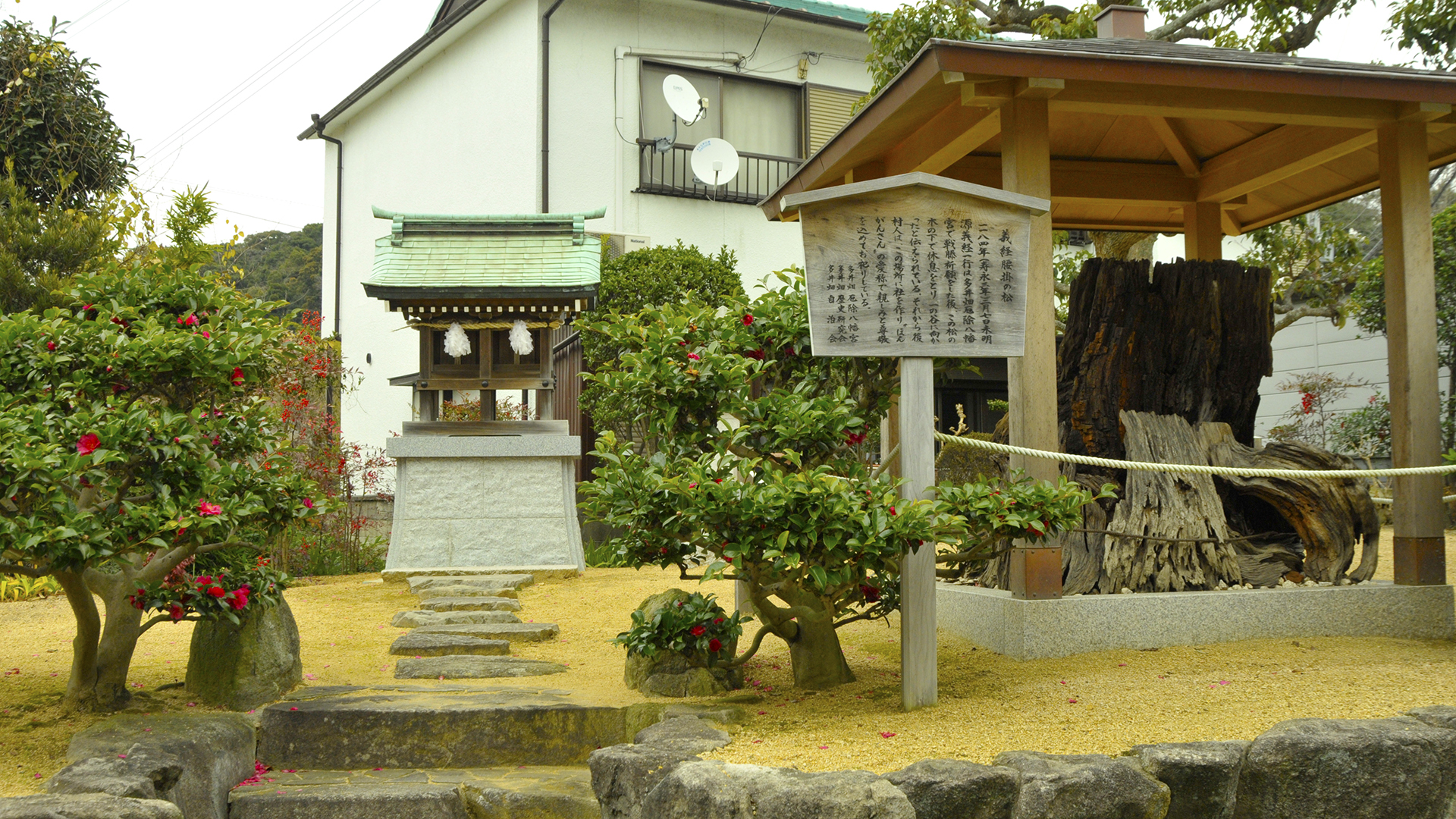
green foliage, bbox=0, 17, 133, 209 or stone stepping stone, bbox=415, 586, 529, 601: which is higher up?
green foliage, bbox=0, 17, 133, 209

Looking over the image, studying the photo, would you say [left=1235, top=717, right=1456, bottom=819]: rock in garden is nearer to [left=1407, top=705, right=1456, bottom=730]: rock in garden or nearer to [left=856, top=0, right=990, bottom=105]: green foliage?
[left=1407, top=705, right=1456, bottom=730]: rock in garden

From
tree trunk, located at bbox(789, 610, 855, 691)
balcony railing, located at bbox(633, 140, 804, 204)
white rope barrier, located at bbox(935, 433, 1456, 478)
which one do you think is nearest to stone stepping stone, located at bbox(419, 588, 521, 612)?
tree trunk, located at bbox(789, 610, 855, 691)

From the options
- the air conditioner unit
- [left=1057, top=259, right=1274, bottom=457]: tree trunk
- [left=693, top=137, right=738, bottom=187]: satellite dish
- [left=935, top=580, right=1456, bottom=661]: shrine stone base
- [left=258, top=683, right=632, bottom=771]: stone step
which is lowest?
[left=258, top=683, right=632, bottom=771]: stone step

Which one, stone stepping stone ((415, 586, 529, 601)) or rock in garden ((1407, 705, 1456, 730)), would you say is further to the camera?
stone stepping stone ((415, 586, 529, 601))

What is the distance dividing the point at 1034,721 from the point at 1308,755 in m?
0.99

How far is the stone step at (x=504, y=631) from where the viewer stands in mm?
6980

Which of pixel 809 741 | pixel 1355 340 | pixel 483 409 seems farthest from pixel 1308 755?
pixel 1355 340

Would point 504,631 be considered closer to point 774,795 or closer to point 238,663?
point 238,663

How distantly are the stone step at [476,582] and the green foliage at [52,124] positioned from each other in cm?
570

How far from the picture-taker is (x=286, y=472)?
5254 mm

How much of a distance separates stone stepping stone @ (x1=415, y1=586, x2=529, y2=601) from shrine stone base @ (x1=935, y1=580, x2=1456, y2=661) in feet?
14.2

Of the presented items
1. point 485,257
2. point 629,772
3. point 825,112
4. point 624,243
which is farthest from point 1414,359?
point 825,112

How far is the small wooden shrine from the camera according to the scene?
10.5 meters

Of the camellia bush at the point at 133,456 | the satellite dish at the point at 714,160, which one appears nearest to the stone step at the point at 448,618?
the camellia bush at the point at 133,456
